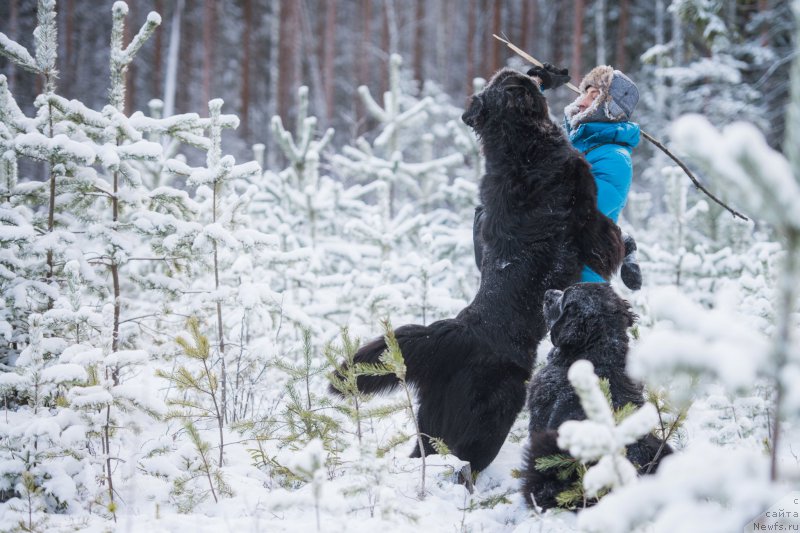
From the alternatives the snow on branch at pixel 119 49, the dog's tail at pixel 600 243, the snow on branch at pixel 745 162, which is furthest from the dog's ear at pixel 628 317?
the snow on branch at pixel 119 49

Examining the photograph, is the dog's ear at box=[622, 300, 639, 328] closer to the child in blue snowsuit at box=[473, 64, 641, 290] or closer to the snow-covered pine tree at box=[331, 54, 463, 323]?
the child in blue snowsuit at box=[473, 64, 641, 290]

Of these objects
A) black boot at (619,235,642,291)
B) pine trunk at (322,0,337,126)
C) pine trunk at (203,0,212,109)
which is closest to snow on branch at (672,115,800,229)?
black boot at (619,235,642,291)

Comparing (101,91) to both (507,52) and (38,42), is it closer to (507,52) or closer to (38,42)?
(507,52)

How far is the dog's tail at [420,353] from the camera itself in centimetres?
294

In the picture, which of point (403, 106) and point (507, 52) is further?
point (507, 52)

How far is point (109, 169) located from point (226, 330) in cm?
240

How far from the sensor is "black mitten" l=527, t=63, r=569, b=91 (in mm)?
3514

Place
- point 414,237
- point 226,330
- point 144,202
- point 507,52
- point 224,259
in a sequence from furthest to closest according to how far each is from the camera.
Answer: point 507,52 < point 414,237 < point 226,330 < point 224,259 < point 144,202

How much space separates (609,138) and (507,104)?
77 cm

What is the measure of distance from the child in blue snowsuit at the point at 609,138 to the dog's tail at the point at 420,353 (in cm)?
65

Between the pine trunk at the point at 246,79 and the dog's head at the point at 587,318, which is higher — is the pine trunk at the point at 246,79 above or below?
above

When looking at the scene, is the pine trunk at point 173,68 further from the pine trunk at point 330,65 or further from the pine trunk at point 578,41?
the pine trunk at point 578,41

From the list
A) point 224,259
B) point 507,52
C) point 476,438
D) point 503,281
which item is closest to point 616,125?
point 503,281

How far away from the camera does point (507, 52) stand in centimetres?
2091
